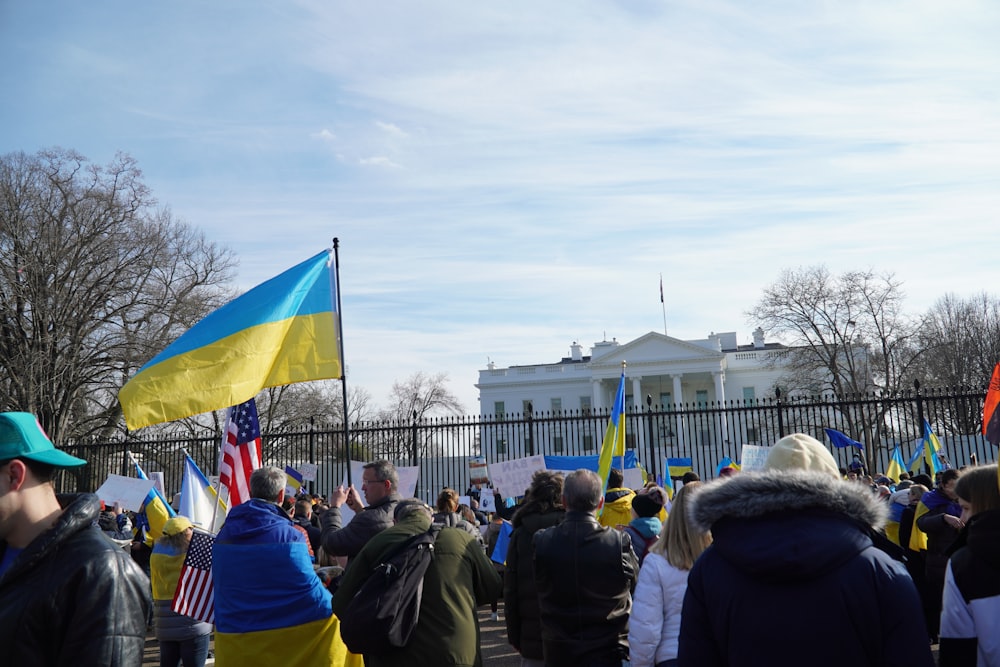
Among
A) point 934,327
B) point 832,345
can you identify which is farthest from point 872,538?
point 934,327

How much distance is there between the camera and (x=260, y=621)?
208 inches

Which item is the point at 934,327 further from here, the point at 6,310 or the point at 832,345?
the point at 6,310

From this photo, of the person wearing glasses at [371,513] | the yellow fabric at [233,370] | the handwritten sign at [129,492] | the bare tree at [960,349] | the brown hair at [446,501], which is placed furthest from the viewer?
the bare tree at [960,349]

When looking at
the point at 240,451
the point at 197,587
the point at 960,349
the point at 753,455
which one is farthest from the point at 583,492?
the point at 960,349

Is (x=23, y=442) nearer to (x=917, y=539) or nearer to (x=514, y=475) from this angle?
(x=917, y=539)

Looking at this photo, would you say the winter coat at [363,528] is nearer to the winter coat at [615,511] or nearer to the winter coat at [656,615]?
the winter coat at [656,615]

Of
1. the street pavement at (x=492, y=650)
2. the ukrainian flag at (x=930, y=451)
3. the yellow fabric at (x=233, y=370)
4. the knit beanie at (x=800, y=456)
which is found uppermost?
the yellow fabric at (x=233, y=370)

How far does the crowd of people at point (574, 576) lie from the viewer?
244 cm

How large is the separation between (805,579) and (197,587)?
5.47 metres

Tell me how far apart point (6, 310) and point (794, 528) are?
1232 inches

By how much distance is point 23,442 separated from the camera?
2.70 m

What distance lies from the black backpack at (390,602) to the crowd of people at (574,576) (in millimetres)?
89

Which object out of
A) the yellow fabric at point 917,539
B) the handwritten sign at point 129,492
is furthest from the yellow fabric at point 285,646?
the handwritten sign at point 129,492

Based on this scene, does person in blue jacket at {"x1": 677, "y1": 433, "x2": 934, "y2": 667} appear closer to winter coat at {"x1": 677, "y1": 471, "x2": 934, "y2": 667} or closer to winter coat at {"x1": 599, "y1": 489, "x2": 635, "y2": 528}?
winter coat at {"x1": 677, "y1": 471, "x2": 934, "y2": 667}
